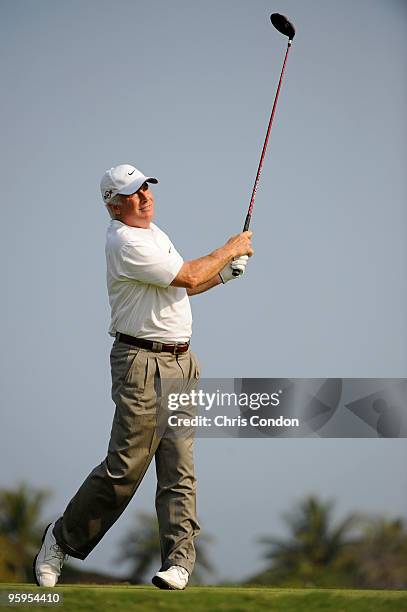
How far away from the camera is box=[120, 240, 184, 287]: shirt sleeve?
20.5ft

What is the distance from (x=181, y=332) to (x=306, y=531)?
863 inches

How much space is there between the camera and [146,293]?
639cm

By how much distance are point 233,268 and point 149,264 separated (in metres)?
0.61

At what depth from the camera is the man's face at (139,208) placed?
6496 mm

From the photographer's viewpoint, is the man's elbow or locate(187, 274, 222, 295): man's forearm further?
locate(187, 274, 222, 295): man's forearm

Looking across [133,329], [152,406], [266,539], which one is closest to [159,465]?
[152,406]

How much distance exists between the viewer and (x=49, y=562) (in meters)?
6.52

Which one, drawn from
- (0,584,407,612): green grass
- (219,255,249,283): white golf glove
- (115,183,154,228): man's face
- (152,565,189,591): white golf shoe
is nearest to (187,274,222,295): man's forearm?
(219,255,249,283): white golf glove

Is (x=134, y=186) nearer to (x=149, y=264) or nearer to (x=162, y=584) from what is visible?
(x=149, y=264)

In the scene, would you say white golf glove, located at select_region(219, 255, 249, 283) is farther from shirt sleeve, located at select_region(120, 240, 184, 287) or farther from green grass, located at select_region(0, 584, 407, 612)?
green grass, located at select_region(0, 584, 407, 612)

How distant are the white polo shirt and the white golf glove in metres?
0.31

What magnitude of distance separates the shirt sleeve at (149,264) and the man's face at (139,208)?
9.1 inches

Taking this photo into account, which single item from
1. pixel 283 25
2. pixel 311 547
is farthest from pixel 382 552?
pixel 283 25

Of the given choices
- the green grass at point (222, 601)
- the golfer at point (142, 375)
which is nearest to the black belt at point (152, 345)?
the golfer at point (142, 375)
